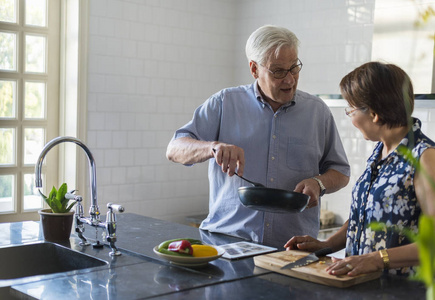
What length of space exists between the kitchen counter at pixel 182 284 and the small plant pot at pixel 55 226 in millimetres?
372

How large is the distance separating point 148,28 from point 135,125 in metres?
0.83

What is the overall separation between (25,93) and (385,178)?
3.20 m

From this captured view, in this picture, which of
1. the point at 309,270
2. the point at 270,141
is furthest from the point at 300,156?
the point at 309,270

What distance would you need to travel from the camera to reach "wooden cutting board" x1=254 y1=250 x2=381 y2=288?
1.86m

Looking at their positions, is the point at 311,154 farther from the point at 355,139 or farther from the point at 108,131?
the point at 108,131

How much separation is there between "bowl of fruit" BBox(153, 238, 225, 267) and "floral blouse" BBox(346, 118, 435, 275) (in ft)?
1.74

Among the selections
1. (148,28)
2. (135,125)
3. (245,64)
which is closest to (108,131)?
(135,125)

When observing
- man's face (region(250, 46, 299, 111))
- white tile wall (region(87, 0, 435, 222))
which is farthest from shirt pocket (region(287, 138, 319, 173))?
white tile wall (region(87, 0, 435, 222))

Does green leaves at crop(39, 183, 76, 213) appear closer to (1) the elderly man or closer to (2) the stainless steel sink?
(2) the stainless steel sink

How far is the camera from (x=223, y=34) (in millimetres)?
5445

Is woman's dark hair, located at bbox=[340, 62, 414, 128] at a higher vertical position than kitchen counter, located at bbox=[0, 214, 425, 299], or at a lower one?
higher

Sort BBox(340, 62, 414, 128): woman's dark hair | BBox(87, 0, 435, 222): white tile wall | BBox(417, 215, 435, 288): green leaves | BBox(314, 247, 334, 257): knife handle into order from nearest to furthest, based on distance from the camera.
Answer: BBox(417, 215, 435, 288): green leaves
BBox(340, 62, 414, 128): woman's dark hair
BBox(314, 247, 334, 257): knife handle
BBox(87, 0, 435, 222): white tile wall

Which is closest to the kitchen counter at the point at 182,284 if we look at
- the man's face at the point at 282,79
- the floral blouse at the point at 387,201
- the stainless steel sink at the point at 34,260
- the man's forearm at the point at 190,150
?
the floral blouse at the point at 387,201

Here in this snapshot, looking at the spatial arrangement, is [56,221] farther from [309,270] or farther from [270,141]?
[309,270]
